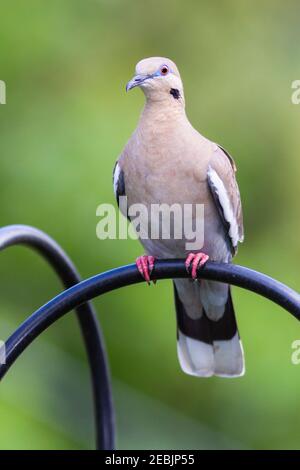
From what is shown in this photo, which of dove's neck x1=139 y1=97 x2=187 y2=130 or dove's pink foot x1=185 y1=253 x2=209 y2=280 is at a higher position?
dove's neck x1=139 y1=97 x2=187 y2=130

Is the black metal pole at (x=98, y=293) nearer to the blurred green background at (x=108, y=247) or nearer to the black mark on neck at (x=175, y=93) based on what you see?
the black mark on neck at (x=175, y=93)

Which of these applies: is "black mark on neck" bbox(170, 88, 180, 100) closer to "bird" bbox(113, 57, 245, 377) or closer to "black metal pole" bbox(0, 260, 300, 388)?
"bird" bbox(113, 57, 245, 377)

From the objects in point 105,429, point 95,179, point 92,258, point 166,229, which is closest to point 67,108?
point 95,179

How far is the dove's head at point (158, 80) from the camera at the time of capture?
11.1 feet

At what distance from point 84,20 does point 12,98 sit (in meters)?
0.65

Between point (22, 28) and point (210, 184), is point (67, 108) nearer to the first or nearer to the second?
point (22, 28)

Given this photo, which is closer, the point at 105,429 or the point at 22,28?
the point at 105,429

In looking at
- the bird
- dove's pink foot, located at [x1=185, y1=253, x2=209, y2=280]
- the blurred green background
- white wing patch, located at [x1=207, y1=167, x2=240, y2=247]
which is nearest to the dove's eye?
the bird

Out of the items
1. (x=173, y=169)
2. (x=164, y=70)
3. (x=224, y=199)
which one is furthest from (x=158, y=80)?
(x=224, y=199)

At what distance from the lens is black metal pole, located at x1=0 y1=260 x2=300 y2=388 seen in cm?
253

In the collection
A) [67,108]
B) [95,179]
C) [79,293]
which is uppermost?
[67,108]

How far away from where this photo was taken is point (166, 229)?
134 inches

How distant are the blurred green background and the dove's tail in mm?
645

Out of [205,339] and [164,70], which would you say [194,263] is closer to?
[164,70]
